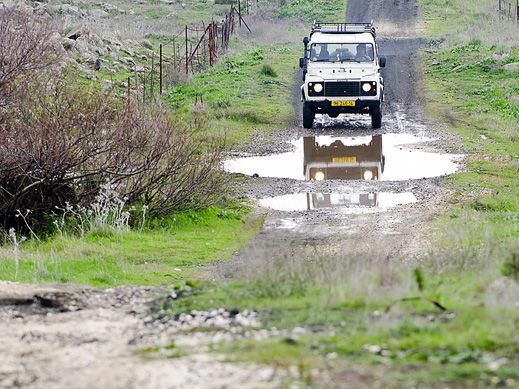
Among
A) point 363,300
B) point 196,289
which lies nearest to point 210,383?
point 363,300

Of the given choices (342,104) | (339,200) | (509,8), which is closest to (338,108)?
(342,104)

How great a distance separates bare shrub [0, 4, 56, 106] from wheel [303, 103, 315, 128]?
6.65 metres

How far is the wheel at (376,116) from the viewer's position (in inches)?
1097

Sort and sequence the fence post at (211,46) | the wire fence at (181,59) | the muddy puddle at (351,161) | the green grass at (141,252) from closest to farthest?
the green grass at (141,252) < the muddy puddle at (351,161) < the wire fence at (181,59) < the fence post at (211,46)

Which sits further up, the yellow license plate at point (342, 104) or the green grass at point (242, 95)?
the yellow license plate at point (342, 104)

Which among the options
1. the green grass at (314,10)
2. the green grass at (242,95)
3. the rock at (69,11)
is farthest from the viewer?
the green grass at (314,10)

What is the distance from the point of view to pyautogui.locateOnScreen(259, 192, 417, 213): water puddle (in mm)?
19297

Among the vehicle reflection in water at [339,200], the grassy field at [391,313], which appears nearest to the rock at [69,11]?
the vehicle reflection in water at [339,200]

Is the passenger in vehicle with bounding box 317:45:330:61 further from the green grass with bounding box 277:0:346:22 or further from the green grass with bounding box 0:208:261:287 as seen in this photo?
the green grass with bounding box 277:0:346:22

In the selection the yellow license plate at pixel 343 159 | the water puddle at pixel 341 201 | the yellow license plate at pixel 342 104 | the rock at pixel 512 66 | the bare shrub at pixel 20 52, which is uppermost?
the bare shrub at pixel 20 52

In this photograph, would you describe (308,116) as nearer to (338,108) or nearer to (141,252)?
(338,108)

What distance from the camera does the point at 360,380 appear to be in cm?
705

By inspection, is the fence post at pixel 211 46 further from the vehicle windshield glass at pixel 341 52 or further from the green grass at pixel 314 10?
the green grass at pixel 314 10

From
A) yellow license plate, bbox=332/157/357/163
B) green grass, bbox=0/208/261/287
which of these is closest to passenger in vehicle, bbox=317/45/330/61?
yellow license plate, bbox=332/157/357/163
